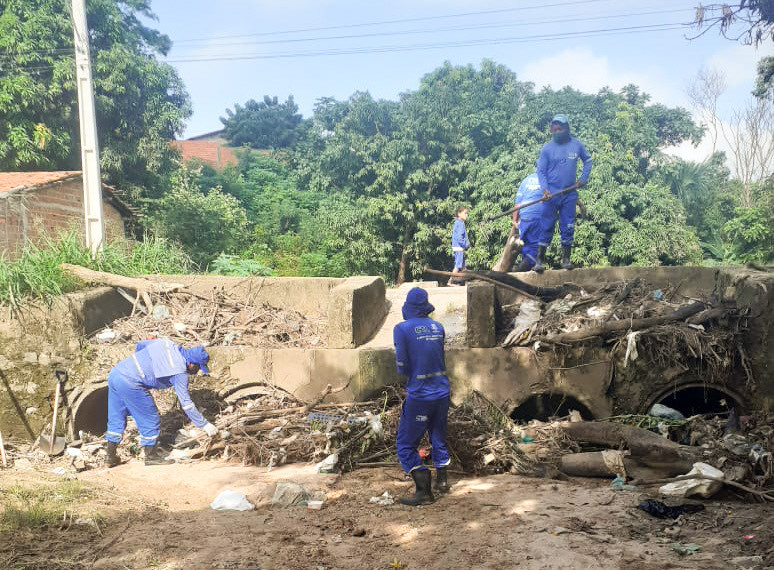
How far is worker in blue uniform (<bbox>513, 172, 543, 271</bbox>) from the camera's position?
343 inches

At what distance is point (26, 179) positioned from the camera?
13.0 metres

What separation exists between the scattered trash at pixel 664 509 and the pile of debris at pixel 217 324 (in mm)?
4713

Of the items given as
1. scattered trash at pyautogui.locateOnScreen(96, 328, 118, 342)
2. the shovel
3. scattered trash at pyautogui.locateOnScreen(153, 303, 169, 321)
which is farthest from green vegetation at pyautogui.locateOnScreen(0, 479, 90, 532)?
scattered trash at pyautogui.locateOnScreen(153, 303, 169, 321)

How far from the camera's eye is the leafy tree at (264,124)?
3250 cm

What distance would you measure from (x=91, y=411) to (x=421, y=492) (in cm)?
469

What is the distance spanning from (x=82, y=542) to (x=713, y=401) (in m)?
6.80

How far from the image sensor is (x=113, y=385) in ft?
21.6

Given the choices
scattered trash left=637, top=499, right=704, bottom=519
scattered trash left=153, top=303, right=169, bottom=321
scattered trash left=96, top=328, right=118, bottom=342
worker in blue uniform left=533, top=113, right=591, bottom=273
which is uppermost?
worker in blue uniform left=533, top=113, right=591, bottom=273

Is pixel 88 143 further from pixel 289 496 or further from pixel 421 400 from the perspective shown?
pixel 421 400

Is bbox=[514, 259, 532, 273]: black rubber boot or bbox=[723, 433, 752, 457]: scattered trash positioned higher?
bbox=[514, 259, 532, 273]: black rubber boot

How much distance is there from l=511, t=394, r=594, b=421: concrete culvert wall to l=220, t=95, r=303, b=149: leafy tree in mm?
26623

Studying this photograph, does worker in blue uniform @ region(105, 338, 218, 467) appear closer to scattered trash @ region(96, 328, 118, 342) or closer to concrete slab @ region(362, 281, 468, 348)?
scattered trash @ region(96, 328, 118, 342)

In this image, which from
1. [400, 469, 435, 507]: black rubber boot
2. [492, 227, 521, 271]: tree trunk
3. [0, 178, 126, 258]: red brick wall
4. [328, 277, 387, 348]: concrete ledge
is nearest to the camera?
[400, 469, 435, 507]: black rubber boot

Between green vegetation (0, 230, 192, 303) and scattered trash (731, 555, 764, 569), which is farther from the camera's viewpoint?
green vegetation (0, 230, 192, 303)
